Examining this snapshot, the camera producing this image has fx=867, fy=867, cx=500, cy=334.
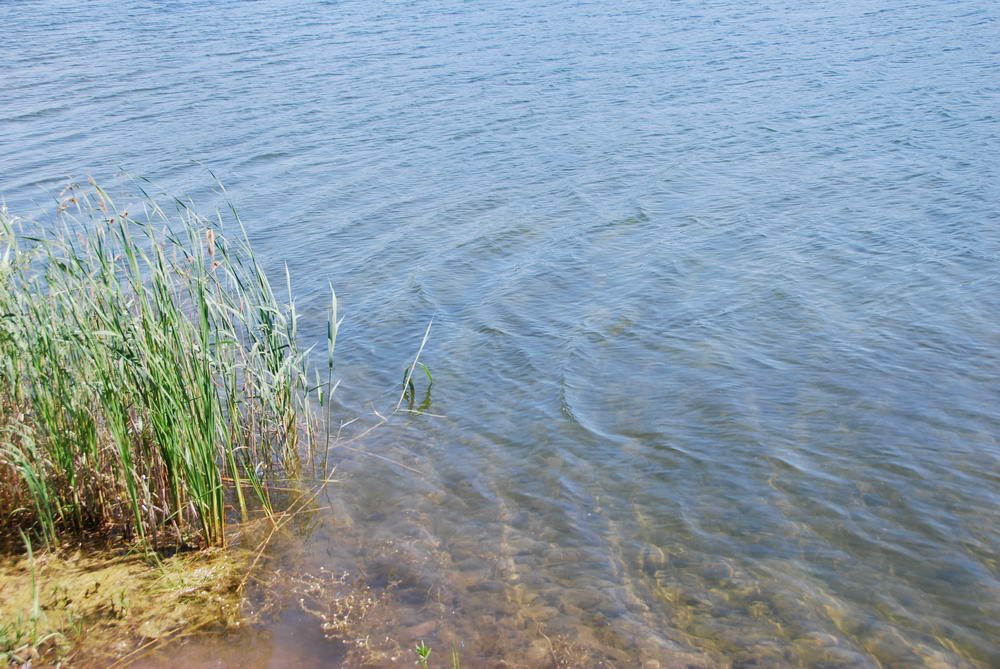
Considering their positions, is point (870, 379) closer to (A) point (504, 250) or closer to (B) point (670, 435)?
(B) point (670, 435)

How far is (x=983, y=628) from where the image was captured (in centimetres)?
402

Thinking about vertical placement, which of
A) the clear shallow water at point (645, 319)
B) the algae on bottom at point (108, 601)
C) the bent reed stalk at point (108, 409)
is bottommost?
the clear shallow water at point (645, 319)

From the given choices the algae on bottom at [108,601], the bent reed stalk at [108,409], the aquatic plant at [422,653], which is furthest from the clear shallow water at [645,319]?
Result: the bent reed stalk at [108,409]

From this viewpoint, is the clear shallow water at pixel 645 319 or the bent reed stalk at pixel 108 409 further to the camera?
the clear shallow water at pixel 645 319

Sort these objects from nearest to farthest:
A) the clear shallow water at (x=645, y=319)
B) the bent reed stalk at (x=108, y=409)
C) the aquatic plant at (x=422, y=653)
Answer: the aquatic plant at (x=422, y=653)
the bent reed stalk at (x=108, y=409)
the clear shallow water at (x=645, y=319)

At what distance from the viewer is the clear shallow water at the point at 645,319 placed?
169 inches

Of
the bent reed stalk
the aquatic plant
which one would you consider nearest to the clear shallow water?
the aquatic plant

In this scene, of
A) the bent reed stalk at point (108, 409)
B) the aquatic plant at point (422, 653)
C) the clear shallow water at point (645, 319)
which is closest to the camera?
the aquatic plant at point (422, 653)

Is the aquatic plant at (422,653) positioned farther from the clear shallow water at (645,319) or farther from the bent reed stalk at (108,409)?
the bent reed stalk at (108,409)

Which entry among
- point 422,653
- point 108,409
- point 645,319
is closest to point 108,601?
point 108,409

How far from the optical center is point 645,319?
24.4 feet

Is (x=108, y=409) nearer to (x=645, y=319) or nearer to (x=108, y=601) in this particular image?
(x=108, y=601)

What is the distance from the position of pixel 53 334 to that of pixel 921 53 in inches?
644

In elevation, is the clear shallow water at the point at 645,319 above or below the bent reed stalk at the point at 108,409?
below
